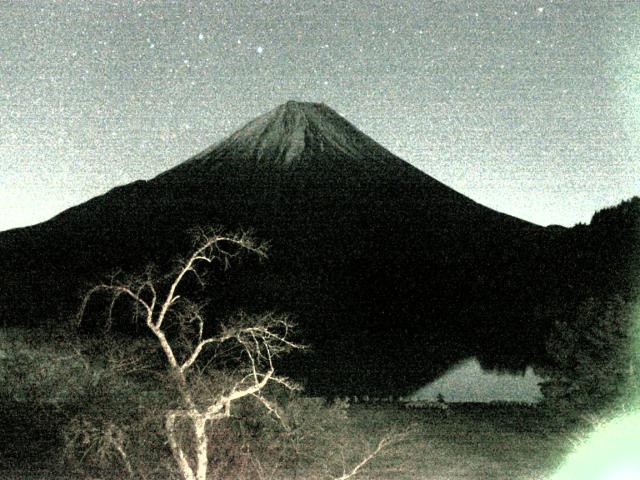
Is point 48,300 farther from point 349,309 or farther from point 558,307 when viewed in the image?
point 558,307

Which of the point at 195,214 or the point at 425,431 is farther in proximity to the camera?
the point at 195,214

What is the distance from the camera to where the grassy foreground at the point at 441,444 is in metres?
12.1

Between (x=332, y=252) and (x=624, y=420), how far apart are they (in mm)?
65427

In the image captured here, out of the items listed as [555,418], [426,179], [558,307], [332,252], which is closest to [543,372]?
[555,418]

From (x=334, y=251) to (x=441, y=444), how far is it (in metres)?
64.3

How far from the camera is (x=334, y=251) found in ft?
258

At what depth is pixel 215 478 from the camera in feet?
34.6

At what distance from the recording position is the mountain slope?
35656mm

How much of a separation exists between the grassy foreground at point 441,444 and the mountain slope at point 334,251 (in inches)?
216

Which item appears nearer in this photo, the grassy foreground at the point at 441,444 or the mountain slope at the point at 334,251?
the grassy foreground at the point at 441,444

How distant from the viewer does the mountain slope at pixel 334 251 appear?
35656 mm

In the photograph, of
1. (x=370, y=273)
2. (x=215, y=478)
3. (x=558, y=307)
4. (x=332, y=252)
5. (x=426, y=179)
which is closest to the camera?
(x=215, y=478)

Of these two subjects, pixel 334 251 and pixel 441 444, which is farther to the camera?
pixel 334 251

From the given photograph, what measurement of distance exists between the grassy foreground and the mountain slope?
18.0 feet
